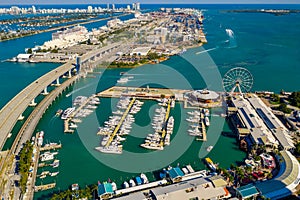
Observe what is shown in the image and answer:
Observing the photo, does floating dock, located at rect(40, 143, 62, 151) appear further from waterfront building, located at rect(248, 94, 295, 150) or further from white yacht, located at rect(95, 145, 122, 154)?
waterfront building, located at rect(248, 94, 295, 150)

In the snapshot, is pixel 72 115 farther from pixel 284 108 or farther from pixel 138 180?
pixel 284 108

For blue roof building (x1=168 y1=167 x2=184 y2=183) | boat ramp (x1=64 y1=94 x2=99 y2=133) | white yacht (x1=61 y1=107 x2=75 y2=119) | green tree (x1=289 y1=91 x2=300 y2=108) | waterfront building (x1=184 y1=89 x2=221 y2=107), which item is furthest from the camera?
waterfront building (x1=184 y1=89 x2=221 y2=107)

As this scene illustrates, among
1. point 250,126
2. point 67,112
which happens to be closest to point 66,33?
point 67,112

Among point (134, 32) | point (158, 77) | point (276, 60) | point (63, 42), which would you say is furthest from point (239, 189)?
point (134, 32)

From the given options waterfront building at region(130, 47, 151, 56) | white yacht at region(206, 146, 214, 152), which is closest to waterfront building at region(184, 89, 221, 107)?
white yacht at region(206, 146, 214, 152)

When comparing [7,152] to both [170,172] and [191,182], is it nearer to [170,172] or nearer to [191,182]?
[170,172]
